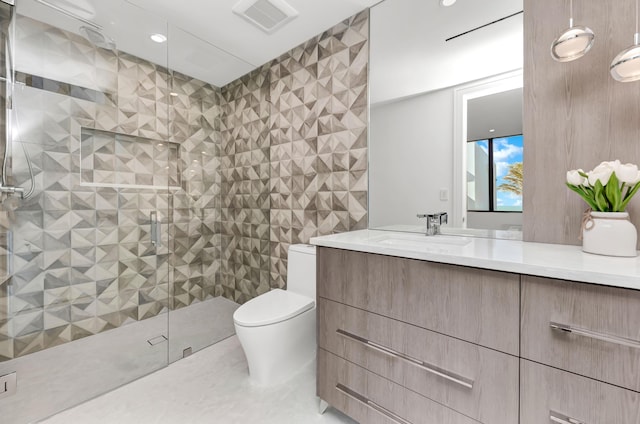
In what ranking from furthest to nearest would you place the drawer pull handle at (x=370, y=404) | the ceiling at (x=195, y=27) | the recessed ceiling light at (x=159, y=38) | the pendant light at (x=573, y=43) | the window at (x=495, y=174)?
1. the recessed ceiling light at (x=159, y=38)
2. the ceiling at (x=195, y=27)
3. the window at (x=495, y=174)
4. the drawer pull handle at (x=370, y=404)
5. the pendant light at (x=573, y=43)

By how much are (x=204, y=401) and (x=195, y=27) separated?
2517 mm

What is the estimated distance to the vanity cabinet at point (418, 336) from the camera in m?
0.91

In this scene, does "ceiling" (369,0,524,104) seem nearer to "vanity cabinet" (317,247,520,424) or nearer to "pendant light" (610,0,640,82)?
"pendant light" (610,0,640,82)

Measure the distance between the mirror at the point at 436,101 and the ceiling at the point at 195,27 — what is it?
0.39 meters

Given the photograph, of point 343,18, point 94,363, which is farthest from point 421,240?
point 94,363

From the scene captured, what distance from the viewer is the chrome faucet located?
158 centimetres

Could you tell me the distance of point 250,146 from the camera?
2598 mm

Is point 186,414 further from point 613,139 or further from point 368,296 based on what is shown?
point 613,139

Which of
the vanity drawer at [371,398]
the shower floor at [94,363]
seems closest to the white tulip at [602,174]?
the vanity drawer at [371,398]

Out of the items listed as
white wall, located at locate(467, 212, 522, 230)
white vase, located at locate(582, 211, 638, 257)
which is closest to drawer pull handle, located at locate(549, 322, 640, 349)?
white vase, located at locate(582, 211, 638, 257)

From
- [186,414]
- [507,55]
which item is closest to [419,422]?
[186,414]

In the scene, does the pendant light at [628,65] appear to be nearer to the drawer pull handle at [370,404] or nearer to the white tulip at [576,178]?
the white tulip at [576,178]

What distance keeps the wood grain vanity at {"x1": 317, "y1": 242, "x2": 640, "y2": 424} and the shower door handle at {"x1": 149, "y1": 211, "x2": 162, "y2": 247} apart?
1.33m

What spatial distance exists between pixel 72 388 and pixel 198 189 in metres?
1.49
